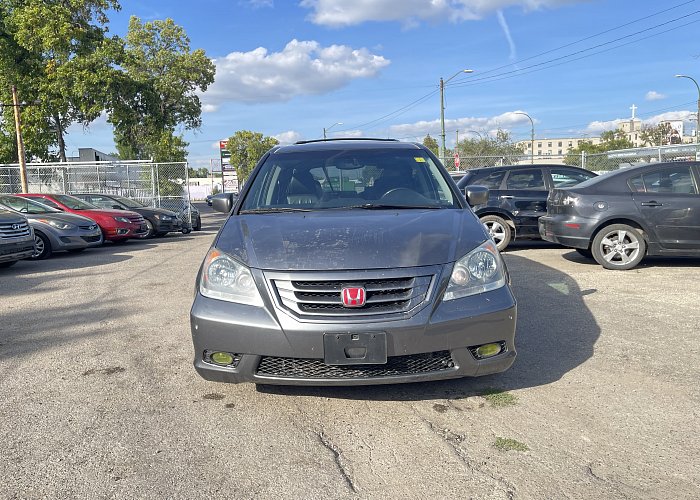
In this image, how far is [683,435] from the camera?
3004 millimetres

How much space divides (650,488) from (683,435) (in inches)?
26.4

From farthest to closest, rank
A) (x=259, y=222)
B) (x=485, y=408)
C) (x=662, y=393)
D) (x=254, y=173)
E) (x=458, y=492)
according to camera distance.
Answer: (x=254, y=173) → (x=259, y=222) → (x=662, y=393) → (x=485, y=408) → (x=458, y=492)

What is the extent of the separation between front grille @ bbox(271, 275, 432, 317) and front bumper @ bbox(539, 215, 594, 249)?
573 cm

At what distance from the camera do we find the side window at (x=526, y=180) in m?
10.3

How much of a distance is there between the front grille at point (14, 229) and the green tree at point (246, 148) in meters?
61.4

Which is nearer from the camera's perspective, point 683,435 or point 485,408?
point 683,435

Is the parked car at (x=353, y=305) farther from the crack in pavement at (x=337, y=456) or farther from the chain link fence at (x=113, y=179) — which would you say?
the chain link fence at (x=113, y=179)

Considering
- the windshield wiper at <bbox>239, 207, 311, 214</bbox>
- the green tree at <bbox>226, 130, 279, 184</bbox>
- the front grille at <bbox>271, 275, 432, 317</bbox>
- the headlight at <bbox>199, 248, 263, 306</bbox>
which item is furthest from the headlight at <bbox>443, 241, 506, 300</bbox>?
the green tree at <bbox>226, 130, 279, 184</bbox>

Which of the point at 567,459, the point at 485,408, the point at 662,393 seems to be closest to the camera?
the point at 567,459

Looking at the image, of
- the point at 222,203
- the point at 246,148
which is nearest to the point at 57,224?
the point at 222,203

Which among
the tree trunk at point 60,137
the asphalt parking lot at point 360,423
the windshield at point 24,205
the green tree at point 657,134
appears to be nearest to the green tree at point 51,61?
the tree trunk at point 60,137

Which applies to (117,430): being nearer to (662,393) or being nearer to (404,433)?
(404,433)

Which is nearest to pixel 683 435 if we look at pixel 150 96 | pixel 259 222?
pixel 259 222

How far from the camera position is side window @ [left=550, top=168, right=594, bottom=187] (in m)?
10.4
